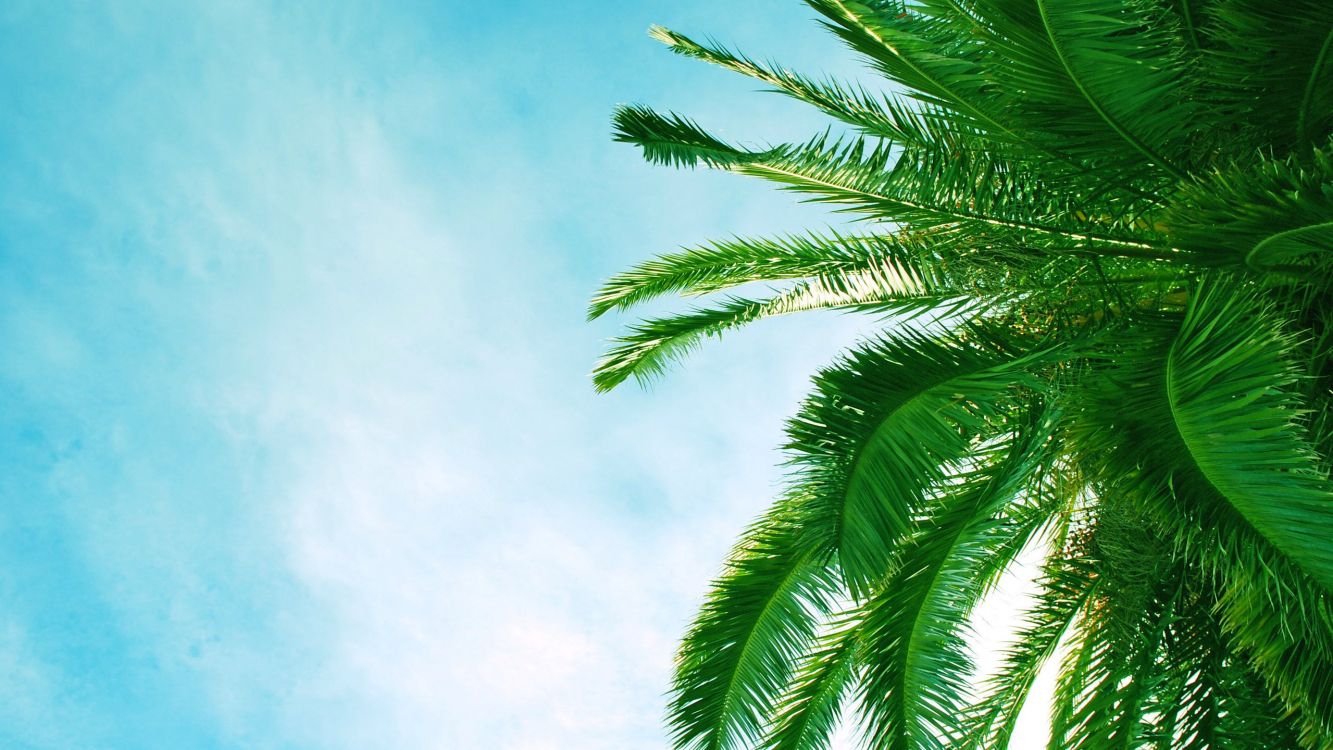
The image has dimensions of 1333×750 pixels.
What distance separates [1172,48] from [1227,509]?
7.07 ft

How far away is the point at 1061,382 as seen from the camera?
474cm

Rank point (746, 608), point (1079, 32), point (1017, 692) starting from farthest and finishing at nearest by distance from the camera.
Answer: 1. point (1017, 692)
2. point (746, 608)
3. point (1079, 32)

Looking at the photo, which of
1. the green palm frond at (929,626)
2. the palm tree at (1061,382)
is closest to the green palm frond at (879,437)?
the palm tree at (1061,382)

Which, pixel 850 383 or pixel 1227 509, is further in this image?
pixel 850 383

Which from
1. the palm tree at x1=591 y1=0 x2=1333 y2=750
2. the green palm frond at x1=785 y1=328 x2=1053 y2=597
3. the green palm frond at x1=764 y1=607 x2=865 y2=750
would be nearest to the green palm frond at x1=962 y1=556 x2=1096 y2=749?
the palm tree at x1=591 y1=0 x2=1333 y2=750

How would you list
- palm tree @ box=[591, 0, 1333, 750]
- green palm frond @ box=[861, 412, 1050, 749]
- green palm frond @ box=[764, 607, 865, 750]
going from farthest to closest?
green palm frond @ box=[764, 607, 865, 750] → green palm frond @ box=[861, 412, 1050, 749] → palm tree @ box=[591, 0, 1333, 750]

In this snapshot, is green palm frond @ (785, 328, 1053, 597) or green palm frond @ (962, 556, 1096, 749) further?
green palm frond @ (962, 556, 1096, 749)

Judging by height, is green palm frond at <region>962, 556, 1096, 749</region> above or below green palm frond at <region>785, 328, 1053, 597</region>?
below

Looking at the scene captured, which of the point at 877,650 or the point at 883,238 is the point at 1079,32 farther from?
the point at 877,650

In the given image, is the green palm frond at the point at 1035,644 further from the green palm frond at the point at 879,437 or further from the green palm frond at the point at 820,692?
the green palm frond at the point at 879,437

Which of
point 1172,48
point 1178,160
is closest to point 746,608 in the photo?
point 1178,160

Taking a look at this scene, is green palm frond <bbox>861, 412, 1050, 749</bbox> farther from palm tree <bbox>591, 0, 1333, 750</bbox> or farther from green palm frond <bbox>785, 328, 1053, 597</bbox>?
green palm frond <bbox>785, 328, 1053, 597</bbox>

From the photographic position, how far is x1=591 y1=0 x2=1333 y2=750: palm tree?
3.89 m

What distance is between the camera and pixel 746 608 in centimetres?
535
